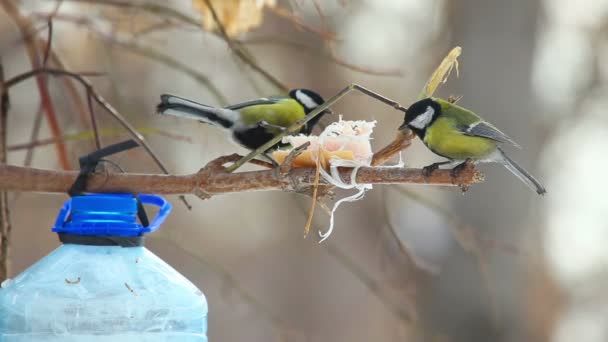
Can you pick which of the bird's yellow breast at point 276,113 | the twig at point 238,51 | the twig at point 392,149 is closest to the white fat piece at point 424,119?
the twig at point 392,149

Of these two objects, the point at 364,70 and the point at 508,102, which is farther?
the point at 508,102

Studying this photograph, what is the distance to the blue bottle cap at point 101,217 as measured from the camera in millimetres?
1603

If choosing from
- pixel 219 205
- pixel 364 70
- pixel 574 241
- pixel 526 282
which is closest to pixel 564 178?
pixel 574 241

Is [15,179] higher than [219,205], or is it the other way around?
[15,179]

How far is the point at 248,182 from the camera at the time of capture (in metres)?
1.70

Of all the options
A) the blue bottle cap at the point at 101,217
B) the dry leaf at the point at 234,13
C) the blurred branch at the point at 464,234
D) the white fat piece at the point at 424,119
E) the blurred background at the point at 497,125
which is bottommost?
the blurred background at the point at 497,125

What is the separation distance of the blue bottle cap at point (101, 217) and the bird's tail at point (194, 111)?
0.68ft

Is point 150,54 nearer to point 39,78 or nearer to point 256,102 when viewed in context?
point 39,78

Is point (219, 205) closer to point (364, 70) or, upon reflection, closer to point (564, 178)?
point (564, 178)

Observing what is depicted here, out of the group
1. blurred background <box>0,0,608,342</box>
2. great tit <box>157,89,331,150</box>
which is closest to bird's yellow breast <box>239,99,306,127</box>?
great tit <box>157,89,331,150</box>

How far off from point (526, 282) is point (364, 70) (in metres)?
4.37

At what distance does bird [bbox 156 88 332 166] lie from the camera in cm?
200

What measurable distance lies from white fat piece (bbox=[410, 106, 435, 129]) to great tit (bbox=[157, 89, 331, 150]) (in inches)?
11.2

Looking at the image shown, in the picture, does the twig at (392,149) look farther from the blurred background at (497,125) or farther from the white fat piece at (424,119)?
the blurred background at (497,125)
